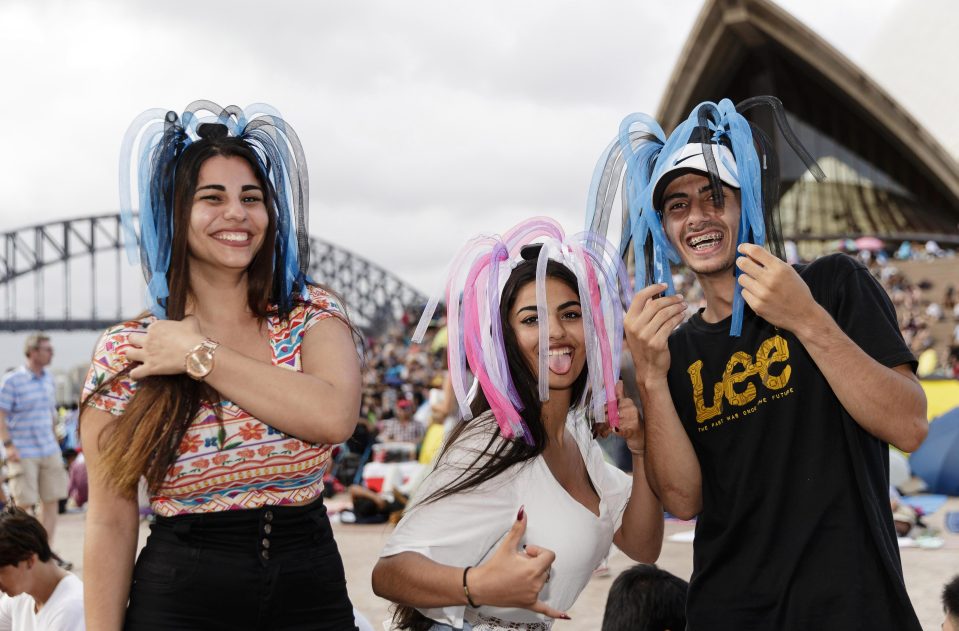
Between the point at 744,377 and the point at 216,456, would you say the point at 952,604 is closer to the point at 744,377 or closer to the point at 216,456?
the point at 744,377

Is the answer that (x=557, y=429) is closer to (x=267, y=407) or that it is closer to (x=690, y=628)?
(x=690, y=628)

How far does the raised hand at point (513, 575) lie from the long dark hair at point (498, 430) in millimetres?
210

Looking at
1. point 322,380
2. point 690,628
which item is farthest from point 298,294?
point 690,628

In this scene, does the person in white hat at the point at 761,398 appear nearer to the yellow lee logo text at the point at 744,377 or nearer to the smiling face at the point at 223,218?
the yellow lee logo text at the point at 744,377

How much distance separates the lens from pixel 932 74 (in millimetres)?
41438

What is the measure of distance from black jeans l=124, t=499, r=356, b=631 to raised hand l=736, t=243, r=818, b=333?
108 cm

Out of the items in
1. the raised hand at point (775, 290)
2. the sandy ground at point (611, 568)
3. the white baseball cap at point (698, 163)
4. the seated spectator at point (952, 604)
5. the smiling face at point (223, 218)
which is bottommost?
the sandy ground at point (611, 568)

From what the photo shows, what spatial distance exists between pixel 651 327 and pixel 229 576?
1047mm

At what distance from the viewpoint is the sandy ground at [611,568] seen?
546 centimetres

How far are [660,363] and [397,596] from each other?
2.53 feet

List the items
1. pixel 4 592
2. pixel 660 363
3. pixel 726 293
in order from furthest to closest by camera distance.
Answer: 1. pixel 4 592
2. pixel 726 293
3. pixel 660 363

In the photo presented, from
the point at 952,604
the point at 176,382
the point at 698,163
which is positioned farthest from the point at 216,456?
the point at 952,604

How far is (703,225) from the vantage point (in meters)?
2.21

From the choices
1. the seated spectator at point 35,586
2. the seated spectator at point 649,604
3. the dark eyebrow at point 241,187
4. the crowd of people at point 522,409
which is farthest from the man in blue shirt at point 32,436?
the dark eyebrow at point 241,187
